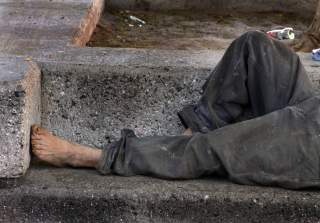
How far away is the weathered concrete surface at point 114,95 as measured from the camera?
363cm

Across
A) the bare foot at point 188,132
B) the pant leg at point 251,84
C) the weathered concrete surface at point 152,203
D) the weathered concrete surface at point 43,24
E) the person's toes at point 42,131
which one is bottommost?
the weathered concrete surface at point 152,203

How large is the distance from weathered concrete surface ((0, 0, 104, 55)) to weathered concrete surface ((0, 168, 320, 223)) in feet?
3.41

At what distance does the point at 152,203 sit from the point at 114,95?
71 cm

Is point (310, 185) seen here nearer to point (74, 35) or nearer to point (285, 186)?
point (285, 186)

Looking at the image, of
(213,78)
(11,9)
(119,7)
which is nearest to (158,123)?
(213,78)

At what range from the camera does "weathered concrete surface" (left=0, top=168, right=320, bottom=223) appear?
3133mm

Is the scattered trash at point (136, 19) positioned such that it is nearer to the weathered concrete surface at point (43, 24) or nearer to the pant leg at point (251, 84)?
the weathered concrete surface at point (43, 24)

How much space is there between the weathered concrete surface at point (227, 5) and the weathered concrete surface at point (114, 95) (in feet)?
13.3

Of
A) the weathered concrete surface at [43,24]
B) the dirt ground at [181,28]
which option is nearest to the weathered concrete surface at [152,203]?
the weathered concrete surface at [43,24]

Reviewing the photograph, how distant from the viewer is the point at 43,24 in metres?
4.73

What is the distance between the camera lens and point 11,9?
5.12 m

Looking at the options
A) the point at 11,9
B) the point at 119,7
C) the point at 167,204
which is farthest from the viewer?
the point at 119,7

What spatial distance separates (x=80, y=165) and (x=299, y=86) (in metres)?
1.13

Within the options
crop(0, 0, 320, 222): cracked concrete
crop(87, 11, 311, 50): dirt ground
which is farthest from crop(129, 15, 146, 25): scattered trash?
crop(0, 0, 320, 222): cracked concrete
